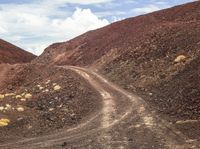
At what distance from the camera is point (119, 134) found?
23.6 m

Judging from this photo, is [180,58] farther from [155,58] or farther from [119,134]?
[119,134]

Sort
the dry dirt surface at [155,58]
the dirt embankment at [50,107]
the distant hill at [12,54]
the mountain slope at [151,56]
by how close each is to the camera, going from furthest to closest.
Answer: the distant hill at [12,54] → the mountain slope at [151,56] → the dry dirt surface at [155,58] → the dirt embankment at [50,107]

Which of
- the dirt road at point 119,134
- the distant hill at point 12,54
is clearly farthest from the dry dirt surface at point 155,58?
the distant hill at point 12,54

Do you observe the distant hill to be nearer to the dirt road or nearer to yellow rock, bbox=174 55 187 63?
yellow rock, bbox=174 55 187 63

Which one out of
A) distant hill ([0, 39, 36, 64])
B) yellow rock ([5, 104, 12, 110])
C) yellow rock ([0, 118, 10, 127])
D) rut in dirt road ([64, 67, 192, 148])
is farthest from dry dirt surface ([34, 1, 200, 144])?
distant hill ([0, 39, 36, 64])

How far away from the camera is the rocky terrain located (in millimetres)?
23531

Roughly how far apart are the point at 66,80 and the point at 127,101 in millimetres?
12841

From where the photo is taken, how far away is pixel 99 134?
78.7 feet

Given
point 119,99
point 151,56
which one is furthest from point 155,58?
point 119,99

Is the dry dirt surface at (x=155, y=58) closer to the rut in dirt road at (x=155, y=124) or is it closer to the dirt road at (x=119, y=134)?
the rut in dirt road at (x=155, y=124)

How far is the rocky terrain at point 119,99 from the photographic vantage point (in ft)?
77.2

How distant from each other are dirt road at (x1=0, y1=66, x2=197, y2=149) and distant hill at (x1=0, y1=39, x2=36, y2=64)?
76635 millimetres

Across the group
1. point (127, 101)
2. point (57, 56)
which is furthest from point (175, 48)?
point (57, 56)

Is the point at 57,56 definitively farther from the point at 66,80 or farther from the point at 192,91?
the point at 192,91
